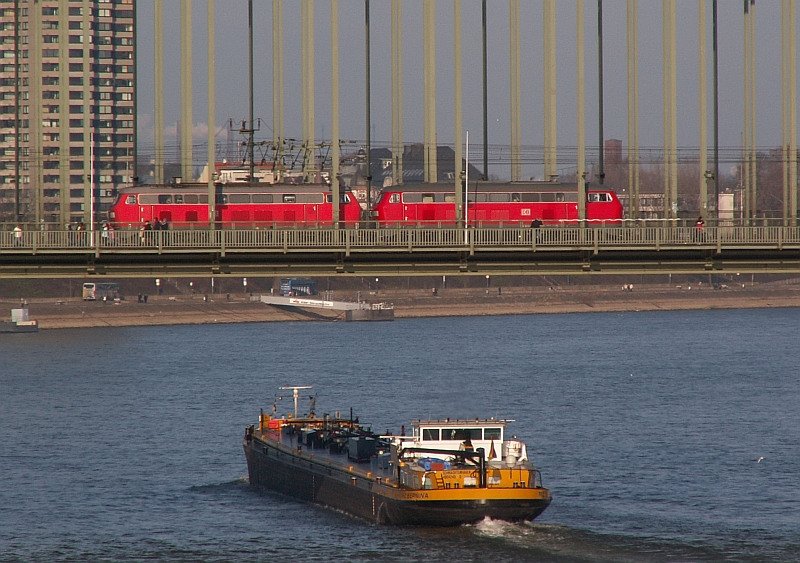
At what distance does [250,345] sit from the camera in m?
136

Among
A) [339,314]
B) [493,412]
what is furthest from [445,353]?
[339,314]

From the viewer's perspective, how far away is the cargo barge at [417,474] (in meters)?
50.2

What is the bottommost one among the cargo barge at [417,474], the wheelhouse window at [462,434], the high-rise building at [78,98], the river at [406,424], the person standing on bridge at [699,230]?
the river at [406,424]

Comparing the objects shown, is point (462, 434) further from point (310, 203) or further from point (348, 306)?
point (348, 306)

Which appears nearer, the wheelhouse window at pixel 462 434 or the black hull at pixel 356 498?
the black hull at pixel 356 498

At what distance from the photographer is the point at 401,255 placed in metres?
46.3

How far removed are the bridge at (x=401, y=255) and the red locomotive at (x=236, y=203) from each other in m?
19.9

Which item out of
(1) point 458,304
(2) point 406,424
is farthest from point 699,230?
(1) point 458,304

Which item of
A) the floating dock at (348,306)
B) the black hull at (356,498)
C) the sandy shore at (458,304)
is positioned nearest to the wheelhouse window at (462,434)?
the black hull at (356,498)

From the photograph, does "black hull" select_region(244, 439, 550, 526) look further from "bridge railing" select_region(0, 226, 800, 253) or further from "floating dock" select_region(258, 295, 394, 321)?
"floating dock" select_region(258, 295, 394, 321)

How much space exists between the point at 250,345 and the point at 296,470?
243 ft

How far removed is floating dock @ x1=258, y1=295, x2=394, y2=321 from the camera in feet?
565

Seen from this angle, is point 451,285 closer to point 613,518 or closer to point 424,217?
point 424,217

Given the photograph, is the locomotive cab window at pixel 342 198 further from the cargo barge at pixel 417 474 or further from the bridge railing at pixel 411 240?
the bridge railing at pixel 411 240
